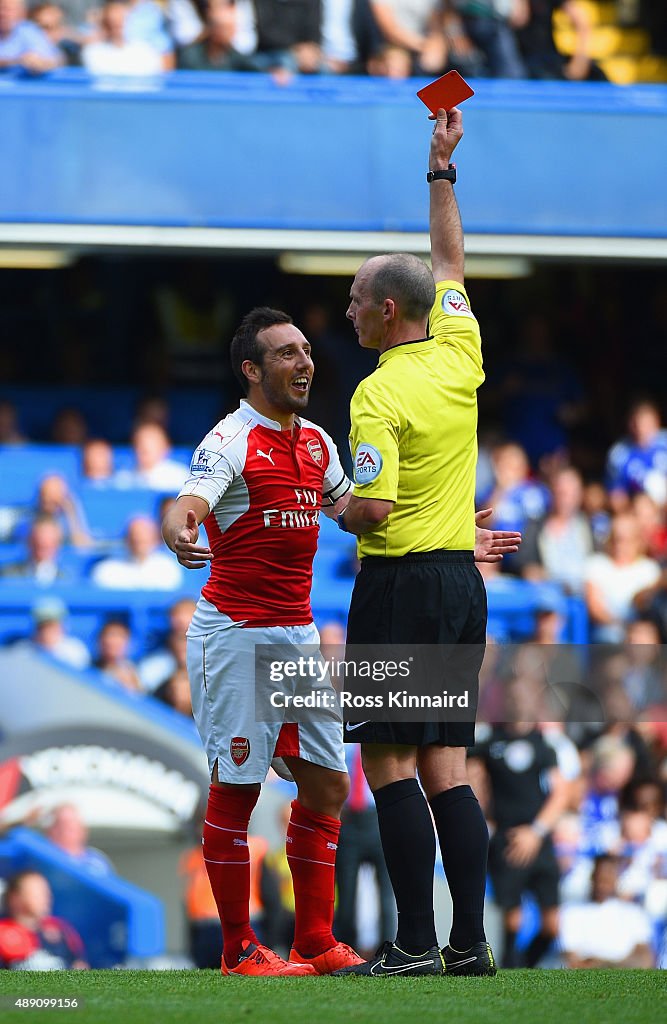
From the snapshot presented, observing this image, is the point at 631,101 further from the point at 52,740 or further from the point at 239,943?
the point at 239,943

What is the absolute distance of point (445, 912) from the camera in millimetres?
7125

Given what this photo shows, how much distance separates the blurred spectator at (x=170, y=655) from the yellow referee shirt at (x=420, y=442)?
474 cm

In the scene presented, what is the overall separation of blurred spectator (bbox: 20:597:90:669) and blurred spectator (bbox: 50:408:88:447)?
169 cm

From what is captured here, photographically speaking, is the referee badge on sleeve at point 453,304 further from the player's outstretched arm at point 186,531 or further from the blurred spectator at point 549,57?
the blurred spectator at point 549,57

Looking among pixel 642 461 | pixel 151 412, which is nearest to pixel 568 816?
pixel 642 461

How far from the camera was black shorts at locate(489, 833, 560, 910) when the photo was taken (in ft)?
27.0

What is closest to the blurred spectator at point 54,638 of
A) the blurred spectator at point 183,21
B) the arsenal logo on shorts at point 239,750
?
the blurred spectator at point 183,21

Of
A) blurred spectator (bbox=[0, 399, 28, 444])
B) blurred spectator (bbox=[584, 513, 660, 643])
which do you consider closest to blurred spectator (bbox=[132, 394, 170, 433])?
blurred spectator (bbox=[0, 399, 28, 444])

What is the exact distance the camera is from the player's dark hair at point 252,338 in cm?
451

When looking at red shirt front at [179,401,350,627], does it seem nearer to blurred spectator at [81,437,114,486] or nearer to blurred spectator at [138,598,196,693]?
blurred spectator at [138,598,196,693]

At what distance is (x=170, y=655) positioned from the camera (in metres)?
9.03

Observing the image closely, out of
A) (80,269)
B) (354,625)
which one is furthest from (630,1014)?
(80,269)

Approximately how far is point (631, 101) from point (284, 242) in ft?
8.50

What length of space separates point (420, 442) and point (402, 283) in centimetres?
43
